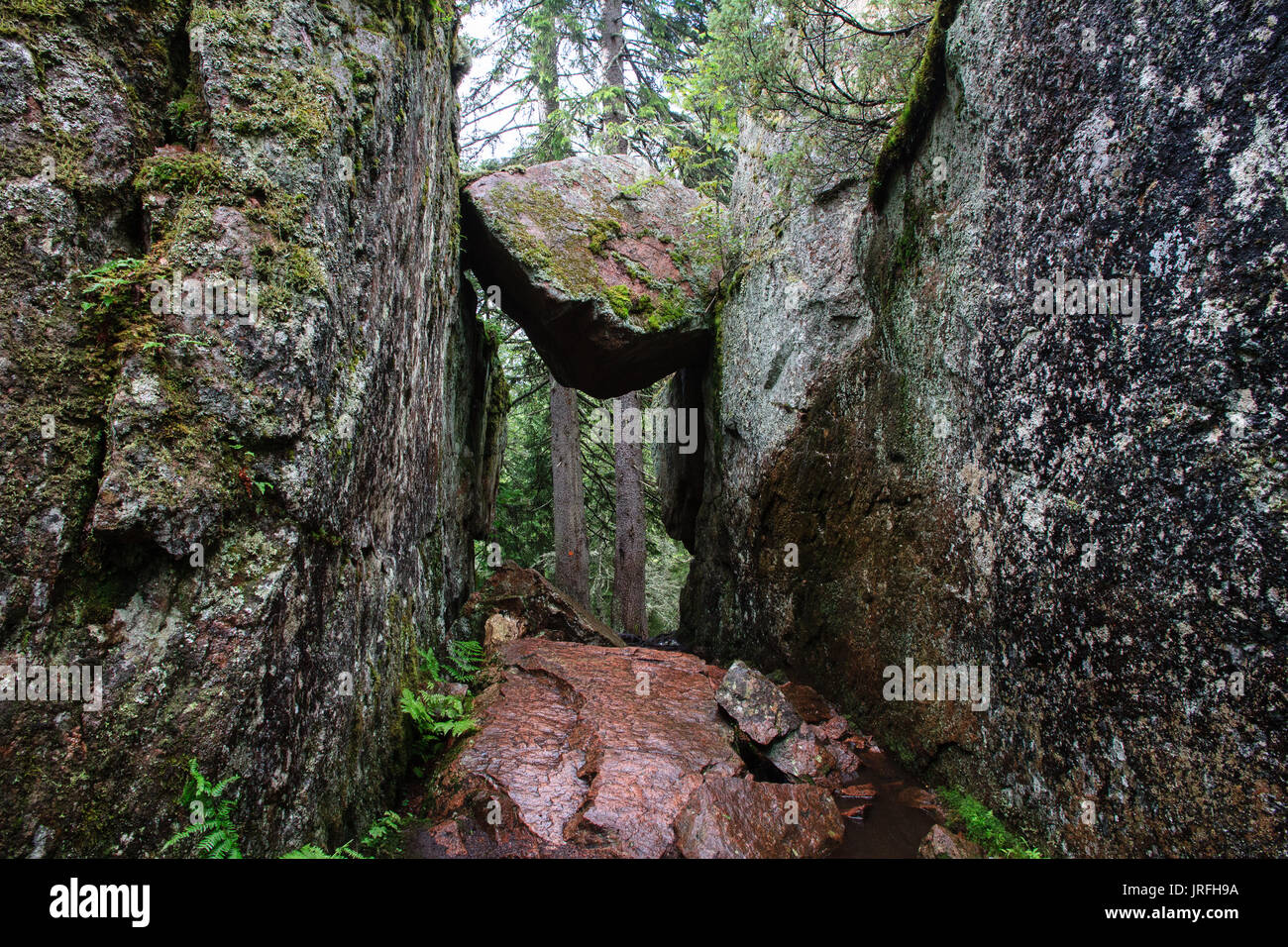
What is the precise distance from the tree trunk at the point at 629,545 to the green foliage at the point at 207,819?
9.91 m

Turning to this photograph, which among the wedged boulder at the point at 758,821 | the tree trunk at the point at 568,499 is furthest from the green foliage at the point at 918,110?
the tree trunk at the point at 568,499

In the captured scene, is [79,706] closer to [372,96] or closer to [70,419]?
[70,419]

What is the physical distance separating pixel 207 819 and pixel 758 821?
302 cm

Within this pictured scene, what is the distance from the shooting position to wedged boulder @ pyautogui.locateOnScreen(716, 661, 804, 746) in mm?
5125

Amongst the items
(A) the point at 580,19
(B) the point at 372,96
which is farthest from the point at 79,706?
(A) the point at 580,19

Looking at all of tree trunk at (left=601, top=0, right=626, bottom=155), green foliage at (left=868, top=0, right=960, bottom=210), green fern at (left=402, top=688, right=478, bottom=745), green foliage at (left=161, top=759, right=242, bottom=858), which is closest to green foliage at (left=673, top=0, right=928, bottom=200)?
green foliage at (left=868, top=0, right=960, bottom=210)

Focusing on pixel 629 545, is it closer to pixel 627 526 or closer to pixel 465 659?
pixel 627 526

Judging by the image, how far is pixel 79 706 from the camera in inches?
104


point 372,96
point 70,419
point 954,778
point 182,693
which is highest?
point 372,96

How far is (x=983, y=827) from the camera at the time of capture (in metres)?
4.21

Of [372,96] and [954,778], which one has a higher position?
[372,96]

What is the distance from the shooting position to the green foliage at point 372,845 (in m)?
3.19

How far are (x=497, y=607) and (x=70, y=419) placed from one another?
5351 millimetres
